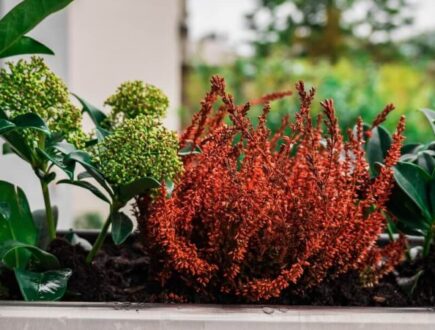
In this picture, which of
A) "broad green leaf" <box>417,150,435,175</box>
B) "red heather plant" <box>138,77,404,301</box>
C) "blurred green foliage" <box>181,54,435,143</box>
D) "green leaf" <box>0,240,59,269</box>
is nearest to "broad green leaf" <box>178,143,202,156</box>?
"red heather plant" <box>138,77,404,301</box>

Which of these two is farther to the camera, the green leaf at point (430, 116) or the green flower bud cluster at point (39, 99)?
the green leaf at point (430, 116)

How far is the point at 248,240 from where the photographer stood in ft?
4.11

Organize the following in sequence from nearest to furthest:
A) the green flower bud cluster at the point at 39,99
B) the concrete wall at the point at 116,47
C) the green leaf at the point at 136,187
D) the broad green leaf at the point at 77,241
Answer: the green leaf at the point at 136,187 < the green flower bud cluster at the point at 39,99 < the broad green leaf at the point at 77,241 < the concrete wall at the point at 116,47

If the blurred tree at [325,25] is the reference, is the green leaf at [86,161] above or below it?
below

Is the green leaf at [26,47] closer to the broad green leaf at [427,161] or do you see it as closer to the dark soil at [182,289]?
the dark soil at [182,289]

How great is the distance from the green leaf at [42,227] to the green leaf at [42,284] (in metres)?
0.15

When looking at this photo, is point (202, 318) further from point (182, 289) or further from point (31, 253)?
point (31, 253)

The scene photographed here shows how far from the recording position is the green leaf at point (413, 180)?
1.30m

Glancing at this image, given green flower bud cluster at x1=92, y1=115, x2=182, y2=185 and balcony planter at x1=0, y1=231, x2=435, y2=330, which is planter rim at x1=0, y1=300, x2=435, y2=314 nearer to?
balcony planter at x1=0, y1=231, x2=435, y2=330

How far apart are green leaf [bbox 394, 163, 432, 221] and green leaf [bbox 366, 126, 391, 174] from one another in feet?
0.44

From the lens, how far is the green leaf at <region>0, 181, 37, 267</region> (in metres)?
1.36

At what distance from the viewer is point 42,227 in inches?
57.7

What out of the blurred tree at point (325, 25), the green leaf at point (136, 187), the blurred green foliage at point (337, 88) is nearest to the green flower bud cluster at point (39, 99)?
the green leaf at point (136, 187)

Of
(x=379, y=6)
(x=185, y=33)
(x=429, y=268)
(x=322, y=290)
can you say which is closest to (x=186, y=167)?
(x=322, y=290)
